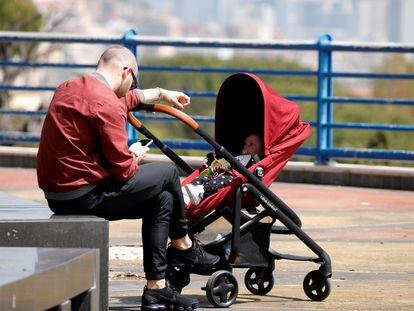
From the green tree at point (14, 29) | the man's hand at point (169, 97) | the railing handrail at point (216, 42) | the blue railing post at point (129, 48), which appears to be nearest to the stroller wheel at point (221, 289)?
the man's hand at point (169, 97)

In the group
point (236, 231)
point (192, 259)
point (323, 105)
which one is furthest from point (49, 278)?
point (323, 105)

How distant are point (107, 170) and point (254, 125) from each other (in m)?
1.56

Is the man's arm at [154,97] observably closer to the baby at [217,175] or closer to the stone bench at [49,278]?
the baby at [217,175]

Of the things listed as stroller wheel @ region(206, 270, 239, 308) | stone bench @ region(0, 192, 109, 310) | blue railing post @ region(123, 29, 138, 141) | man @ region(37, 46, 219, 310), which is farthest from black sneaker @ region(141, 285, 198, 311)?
blue railing post @ region(123, 29, 138, 141)

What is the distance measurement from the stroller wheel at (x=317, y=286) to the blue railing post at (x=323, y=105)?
298 inches

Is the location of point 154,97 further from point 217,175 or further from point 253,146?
point 253,146

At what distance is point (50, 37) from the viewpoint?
17.2 meters

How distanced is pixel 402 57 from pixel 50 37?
12264cm

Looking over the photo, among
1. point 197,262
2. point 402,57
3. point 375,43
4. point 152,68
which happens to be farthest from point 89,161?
point 402,57

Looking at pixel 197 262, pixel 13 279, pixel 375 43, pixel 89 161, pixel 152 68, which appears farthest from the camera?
pixel 152 68

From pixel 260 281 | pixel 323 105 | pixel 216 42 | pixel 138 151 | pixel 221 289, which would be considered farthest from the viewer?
pixel 216 42

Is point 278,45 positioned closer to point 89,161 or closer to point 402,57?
point 89,161

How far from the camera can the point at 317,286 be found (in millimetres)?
8016

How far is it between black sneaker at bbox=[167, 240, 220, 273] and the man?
0.27 meters
